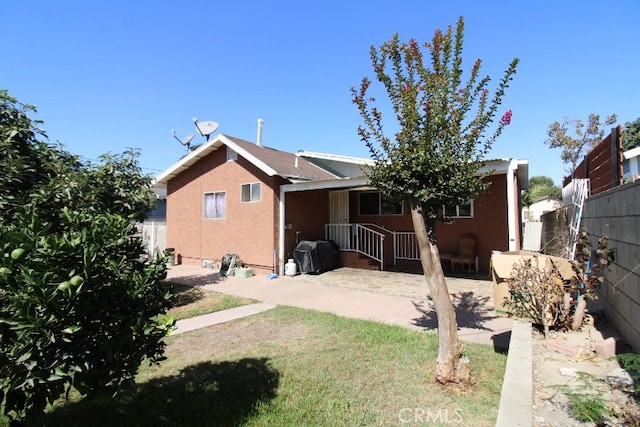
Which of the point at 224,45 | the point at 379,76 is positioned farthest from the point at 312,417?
the point at 224,45

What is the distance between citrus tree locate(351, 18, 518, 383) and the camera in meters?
3.68

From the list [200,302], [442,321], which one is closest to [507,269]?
[442,321]

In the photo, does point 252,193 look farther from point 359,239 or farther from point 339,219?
point 359,239

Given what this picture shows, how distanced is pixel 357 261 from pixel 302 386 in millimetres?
8442

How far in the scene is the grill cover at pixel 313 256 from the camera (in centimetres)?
1087

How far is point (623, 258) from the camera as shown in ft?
11.7

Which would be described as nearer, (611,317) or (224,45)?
(611,317)

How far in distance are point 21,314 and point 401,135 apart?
3.63 metres

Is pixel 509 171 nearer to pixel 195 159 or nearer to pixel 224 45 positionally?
pixel 224 45

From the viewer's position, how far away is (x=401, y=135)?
3879 mm

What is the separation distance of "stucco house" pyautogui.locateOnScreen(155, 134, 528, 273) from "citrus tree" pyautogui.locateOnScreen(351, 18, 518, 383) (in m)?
5.07

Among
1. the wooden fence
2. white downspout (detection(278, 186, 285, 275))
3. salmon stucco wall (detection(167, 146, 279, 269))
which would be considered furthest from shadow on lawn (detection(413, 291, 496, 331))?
salmon stucco wall (detection(167, 146, 279, 269))

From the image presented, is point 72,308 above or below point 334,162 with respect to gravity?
below

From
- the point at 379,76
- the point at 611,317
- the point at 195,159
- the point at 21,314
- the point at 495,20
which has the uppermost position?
the point at 495,20
